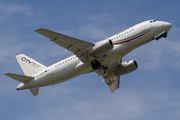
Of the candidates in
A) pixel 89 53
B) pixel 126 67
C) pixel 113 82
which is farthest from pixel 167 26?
pixel 113 82

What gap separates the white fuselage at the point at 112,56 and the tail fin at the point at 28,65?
1912 mm

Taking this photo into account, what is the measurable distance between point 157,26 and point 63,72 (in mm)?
15903

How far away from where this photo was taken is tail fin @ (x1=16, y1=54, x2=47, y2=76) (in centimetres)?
4881

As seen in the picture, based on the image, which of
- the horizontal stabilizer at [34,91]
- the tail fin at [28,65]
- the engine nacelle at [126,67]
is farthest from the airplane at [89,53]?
the engine nacelle at [126,67]

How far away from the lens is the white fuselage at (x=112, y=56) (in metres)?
43.4

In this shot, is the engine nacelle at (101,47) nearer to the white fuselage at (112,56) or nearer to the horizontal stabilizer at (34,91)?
the white fuselage at (112,56)

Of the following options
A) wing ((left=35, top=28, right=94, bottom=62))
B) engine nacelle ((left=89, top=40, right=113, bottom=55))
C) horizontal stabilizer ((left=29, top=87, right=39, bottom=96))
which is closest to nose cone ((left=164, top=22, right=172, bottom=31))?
engine nacelle ((left=89, top=40, right=113, bottom=55))

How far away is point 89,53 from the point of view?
4294 centimetres

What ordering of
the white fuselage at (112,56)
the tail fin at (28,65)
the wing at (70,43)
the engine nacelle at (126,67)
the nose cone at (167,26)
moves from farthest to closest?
the engine nacelle at (126,67) → the tail fin at (28,65) → the nose cone at (167,26) → the white fuselage at (112,56) → the wing at (70,43)

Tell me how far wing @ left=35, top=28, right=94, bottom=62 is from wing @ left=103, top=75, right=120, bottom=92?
9722mm

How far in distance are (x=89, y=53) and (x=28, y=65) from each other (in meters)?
12.6

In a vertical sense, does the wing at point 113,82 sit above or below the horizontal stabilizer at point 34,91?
below

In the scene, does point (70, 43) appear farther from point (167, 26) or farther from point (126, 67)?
point (167, 26)

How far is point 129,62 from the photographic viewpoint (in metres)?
50.0
